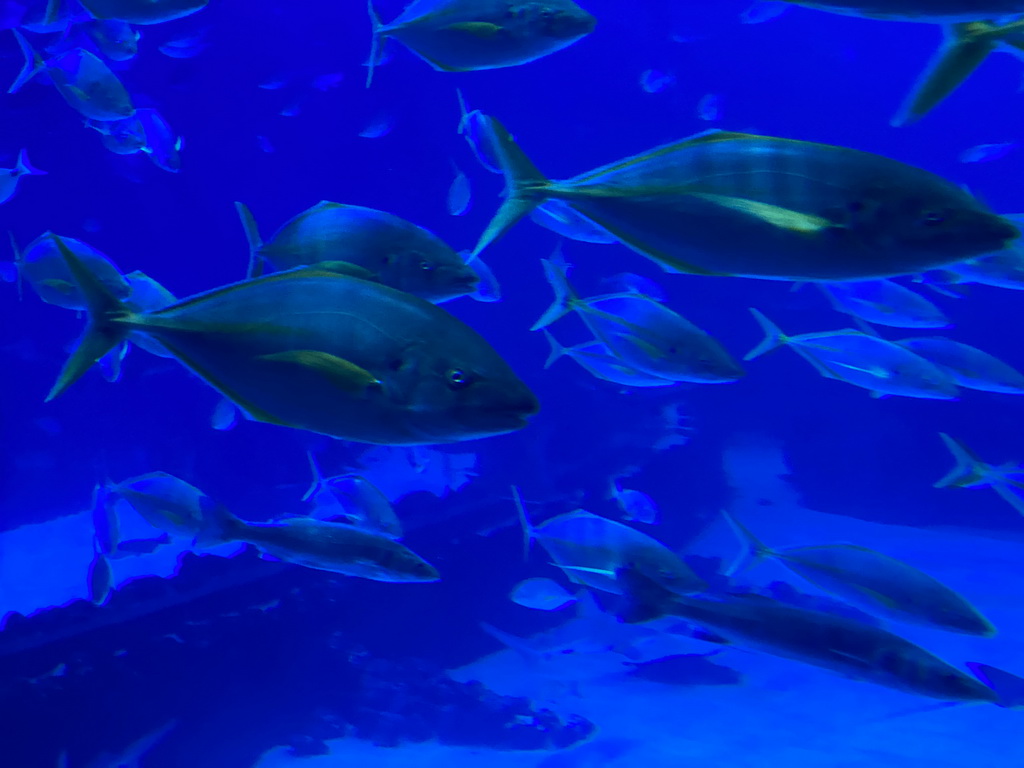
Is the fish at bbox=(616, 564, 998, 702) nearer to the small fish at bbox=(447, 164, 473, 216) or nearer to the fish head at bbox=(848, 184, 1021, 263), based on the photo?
the fish head at bbox=(848, 184, 1021, 263)

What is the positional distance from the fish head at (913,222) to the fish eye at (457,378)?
0.76 metres

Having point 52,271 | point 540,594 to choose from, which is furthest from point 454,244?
point 52,271

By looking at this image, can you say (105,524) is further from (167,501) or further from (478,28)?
(478,28)

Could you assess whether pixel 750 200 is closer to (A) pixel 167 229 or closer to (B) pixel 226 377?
(B) pixel 226 377

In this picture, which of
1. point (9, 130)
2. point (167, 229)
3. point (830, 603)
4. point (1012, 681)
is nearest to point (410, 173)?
point (167, 229)

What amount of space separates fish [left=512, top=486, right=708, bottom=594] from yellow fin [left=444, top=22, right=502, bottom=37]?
199 cm

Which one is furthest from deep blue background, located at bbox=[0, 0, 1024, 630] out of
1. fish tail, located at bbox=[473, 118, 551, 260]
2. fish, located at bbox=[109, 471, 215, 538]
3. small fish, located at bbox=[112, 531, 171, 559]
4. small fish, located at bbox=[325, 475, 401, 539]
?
fish tail, located at bbox=[473, 118, 551, 260]

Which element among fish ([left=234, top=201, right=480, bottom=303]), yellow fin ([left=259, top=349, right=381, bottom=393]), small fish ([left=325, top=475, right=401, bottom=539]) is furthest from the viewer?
small fish ([left=325, top=475, right=401, bottom=539])

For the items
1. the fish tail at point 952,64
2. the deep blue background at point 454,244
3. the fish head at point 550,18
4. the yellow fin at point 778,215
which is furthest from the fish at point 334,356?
the deep blue background at point 454,244

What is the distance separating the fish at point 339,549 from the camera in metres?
2.42

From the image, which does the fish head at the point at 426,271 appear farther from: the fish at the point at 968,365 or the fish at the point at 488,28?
the fish at the point at 968,365

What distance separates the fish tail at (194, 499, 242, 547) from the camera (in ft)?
8.55

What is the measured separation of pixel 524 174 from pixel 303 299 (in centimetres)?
53

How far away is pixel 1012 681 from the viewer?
6.45 metres
